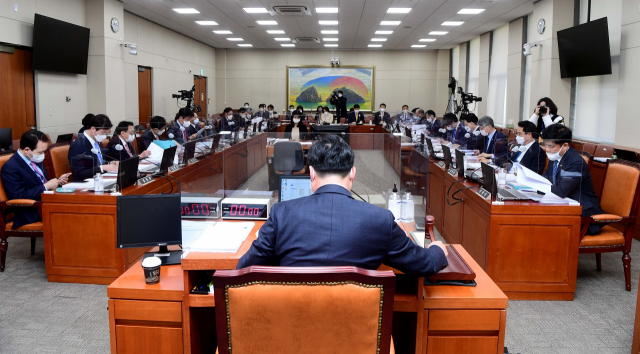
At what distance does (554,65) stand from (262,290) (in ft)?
28.5

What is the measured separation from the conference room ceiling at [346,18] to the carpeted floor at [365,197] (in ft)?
20.8

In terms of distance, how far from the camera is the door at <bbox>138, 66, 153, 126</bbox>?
1102 cm

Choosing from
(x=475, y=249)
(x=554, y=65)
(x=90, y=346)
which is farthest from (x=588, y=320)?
(x=554, y=65)

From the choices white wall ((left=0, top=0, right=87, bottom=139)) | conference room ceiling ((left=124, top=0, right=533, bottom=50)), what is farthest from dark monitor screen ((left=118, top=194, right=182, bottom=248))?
conference room ceiling ((left=124, top=0, right=533, bottom=50))

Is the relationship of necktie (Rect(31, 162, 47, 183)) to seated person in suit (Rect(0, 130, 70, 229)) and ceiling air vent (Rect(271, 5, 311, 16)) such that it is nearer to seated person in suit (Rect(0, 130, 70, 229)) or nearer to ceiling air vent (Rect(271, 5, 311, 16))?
seated person in suit (Rect(0, 130, 70, 229))

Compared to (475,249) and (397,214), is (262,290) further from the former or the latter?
(475,249)

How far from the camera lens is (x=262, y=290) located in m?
1.33

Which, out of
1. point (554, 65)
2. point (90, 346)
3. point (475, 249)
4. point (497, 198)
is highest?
point (554, 65)

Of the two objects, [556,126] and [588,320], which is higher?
[556,126]

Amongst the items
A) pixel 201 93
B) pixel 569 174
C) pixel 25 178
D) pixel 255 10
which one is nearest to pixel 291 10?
pixel 255 10

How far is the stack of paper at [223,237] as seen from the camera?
2135 mm

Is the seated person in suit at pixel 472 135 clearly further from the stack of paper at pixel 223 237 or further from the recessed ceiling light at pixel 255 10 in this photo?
the recessed ceiling light at pixel 255 10

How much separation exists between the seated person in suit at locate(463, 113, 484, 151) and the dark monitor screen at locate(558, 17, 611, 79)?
87.3 inches

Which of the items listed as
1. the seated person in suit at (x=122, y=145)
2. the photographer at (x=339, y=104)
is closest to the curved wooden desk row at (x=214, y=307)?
the seated person in suit at (x=122, y=145)
